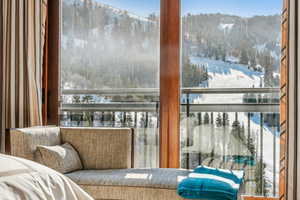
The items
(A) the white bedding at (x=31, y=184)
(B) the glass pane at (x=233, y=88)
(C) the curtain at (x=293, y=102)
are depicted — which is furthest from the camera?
(B) the glass pane at (x=233, y=88)

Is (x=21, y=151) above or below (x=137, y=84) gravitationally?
below

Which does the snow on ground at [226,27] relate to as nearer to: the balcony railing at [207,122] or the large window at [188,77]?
the large window at [188,77]

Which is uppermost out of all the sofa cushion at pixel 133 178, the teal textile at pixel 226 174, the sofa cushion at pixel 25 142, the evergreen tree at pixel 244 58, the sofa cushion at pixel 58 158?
the evergreen tree at pixel 244 58

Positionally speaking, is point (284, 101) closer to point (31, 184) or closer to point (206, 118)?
point (206, 118)

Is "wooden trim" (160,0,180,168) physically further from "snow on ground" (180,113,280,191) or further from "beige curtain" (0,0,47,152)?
"beige curtain" (0,0,47,152)

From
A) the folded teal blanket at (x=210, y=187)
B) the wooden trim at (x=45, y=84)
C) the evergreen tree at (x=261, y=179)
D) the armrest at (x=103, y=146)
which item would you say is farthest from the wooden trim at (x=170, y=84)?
the wooden trim at (x=45, y=84)

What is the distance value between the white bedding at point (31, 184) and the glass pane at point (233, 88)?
7.19 ft

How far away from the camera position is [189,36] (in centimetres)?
373

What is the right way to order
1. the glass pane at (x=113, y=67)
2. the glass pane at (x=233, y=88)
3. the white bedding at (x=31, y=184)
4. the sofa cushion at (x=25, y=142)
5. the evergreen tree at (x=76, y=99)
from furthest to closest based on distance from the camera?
the evergreen tree at (x=76, y=99), the glass pane at (x=113, y=67), the glass pane at (x=233, y=88), the sofa cushion at (x=25, y=142), the white bedding at (x=31, y=184)

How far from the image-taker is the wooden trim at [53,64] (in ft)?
13.3

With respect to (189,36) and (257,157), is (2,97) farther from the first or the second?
(257,157)

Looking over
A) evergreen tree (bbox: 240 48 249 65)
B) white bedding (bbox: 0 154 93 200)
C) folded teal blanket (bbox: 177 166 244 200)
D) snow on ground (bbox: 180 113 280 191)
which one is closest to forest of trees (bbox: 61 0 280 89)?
evergreen tree (bbox: 240 48 249 65)

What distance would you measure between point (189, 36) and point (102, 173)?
5.12 ft

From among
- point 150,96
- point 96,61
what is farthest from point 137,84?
point 96,61
